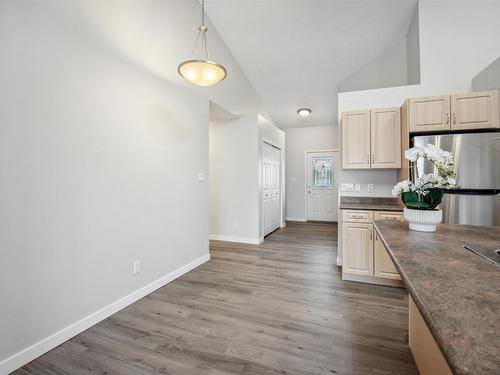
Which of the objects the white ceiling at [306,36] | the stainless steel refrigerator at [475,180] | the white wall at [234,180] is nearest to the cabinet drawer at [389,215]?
the stainless steel refrigerator at [475,180]

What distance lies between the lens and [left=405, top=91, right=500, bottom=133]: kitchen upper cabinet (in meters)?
2.59

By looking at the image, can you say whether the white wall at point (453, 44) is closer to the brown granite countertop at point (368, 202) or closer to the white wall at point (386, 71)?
the white wall at point (386, 71)

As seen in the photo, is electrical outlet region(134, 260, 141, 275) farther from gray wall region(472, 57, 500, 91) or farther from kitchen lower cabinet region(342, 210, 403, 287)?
gray wall region(472, 57, 500, 91)

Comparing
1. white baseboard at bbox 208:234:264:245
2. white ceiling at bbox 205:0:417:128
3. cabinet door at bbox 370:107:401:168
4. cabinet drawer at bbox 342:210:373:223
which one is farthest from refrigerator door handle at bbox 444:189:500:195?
white baseboard at bbox 208:234:264:245

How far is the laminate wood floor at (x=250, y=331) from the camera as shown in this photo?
1666 millimetres

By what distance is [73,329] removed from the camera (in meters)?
1.99

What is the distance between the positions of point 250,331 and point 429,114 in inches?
114

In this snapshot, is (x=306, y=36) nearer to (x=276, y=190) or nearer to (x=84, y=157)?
(x=276, y=190)

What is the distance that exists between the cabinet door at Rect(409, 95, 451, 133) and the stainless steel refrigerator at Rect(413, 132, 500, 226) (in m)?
0.17

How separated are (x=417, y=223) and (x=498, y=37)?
3159 mm

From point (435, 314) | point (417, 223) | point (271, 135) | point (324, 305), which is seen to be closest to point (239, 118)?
point (271, 135)

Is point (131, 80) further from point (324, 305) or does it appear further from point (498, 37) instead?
point (498, 37)

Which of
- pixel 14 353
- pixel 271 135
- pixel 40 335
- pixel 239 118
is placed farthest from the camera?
pixel 271 135

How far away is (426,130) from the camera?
2.76m
